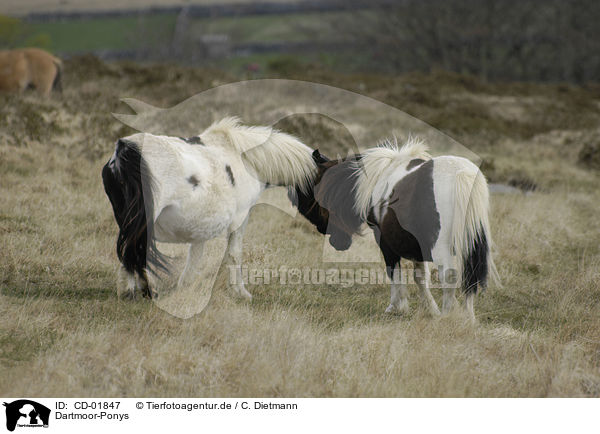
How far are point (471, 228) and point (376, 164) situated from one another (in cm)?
100

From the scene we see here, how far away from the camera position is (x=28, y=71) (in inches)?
418

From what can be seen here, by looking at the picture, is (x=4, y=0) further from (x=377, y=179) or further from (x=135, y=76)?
(x=377, y=179)

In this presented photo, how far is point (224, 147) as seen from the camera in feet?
15.9

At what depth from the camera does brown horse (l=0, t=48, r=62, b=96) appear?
405 inches

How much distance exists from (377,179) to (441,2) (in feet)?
88.4

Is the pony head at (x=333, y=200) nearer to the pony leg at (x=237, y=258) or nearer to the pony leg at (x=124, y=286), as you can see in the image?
the pony leg at (x=237, y=258)

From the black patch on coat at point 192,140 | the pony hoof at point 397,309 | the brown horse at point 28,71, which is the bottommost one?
the pony hoof at point 397,309

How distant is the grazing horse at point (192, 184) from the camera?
408 cm

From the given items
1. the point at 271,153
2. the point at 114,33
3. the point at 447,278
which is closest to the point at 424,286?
the point at 447,278

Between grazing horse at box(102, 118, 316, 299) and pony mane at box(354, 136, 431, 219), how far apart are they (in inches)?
22.7

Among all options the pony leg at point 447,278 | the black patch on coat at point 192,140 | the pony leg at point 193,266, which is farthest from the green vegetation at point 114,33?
the pony leg at point 447,278

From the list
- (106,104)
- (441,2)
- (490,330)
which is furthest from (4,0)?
(441,2)

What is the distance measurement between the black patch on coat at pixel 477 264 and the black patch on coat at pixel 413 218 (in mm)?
284

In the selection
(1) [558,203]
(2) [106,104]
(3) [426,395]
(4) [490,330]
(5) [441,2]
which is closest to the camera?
(3) [426,395]
